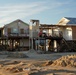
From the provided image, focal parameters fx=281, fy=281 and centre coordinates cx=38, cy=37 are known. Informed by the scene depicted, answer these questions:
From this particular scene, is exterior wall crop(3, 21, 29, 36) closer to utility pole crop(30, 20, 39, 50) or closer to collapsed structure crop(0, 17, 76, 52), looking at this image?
collapsed structure crop(0, 17, 76, 52)

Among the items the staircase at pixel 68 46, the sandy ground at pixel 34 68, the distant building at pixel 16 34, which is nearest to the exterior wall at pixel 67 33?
the staircase at pixel 68 46

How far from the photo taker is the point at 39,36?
2250 inches

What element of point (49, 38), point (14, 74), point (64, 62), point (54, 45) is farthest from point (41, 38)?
point (14, 74)

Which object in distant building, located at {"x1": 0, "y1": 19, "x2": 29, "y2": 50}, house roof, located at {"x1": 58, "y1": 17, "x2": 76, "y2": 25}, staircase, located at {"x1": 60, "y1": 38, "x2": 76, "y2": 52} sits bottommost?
staircase, located at {"x1": 60, "y1": 38, "x2": 76, "y2": 52}

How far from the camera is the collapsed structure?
189ft

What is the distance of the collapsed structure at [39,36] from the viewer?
57.6m

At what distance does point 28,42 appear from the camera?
64875 millimetres

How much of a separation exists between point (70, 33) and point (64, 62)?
40.3 m

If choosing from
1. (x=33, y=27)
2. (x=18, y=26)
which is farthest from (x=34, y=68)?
(x=18, y=26)

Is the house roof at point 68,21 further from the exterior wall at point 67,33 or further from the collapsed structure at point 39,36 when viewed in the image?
the exterior wall at point 67,33

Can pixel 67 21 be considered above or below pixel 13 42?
above

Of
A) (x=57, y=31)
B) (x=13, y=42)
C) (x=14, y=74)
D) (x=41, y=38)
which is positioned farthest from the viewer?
(x=13, y=42)

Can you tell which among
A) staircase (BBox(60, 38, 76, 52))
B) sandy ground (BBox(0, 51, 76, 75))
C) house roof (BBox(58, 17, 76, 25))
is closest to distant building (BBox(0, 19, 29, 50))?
house roof (BBox(58, 17, 76, 25))

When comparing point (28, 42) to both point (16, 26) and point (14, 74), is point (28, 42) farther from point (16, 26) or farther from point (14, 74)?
point (14, 74)
